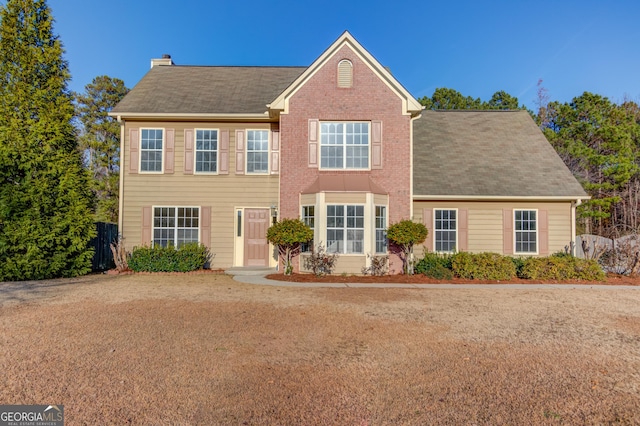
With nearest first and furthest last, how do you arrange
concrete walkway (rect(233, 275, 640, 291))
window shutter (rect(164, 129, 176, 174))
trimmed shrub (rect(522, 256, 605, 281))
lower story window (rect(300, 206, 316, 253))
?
concrete walkway (rect(233, 275, 640, 291)), trimmed shrub (rect(522, 256, 605, 281)), lower story window (rect(300, 206, 316, 253)), window shutter (rect(164, 129, 176, 174))

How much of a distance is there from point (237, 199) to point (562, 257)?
39.2 ft

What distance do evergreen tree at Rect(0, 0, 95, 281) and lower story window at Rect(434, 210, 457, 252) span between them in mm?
12376

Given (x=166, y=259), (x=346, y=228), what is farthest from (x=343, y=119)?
(x=166, y=259)

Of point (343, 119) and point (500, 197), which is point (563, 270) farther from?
point (343, 119)

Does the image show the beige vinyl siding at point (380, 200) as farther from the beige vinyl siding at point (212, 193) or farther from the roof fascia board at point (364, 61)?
the beige vinyl siding at point (212, 193)

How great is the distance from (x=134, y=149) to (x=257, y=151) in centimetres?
473

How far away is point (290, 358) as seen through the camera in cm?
499

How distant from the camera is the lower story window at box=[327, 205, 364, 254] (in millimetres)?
13289

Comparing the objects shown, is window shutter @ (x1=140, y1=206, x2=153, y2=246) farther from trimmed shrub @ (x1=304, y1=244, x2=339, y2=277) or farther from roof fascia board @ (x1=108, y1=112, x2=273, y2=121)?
trimmed shrub @ (x1=304, y1=244, x2=339, y2=277)

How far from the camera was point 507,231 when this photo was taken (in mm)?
14789

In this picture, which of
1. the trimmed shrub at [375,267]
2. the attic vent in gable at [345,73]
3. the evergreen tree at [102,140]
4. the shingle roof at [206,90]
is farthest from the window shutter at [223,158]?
the evergreen tree at [102,140]

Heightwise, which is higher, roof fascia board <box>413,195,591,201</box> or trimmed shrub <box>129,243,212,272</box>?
roof fascia board <box>413,195,591,201</box>

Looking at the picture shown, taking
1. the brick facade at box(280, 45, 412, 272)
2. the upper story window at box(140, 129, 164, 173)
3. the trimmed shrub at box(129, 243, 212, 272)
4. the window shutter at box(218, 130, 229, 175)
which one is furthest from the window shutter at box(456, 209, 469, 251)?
the upper story window at box(140, 129, 164, 173)

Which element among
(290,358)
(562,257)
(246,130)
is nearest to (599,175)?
(562,257)
